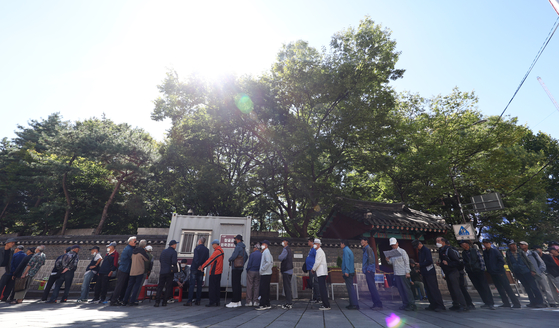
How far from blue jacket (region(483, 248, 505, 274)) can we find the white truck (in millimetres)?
7661

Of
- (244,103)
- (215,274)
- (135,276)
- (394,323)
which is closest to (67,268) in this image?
(135,276)

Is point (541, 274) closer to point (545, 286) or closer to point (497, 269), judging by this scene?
point (545, 286)

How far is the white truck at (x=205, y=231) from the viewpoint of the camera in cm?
898

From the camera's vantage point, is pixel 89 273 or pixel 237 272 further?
pixel 89 273

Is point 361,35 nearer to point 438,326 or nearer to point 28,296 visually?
point 438,326

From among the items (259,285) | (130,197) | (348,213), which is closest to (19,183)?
(130,197)

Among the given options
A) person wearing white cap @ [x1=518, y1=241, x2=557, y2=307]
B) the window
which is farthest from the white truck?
person wearing white cap @ [x1=518, y1=241, x2=557, y2=307]

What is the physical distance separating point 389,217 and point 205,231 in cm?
915

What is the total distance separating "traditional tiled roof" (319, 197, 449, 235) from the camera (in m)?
11.2

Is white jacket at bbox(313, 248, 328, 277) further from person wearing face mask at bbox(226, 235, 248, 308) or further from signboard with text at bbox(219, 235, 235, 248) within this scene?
signboard with text at bbox(219, 235, 235, 248)

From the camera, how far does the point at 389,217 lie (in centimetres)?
1206

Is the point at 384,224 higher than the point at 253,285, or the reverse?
the point at 384,224

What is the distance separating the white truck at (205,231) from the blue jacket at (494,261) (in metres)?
7.66

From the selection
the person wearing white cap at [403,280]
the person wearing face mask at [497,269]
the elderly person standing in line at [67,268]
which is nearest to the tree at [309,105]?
the person wearing white cap at [403,280]
